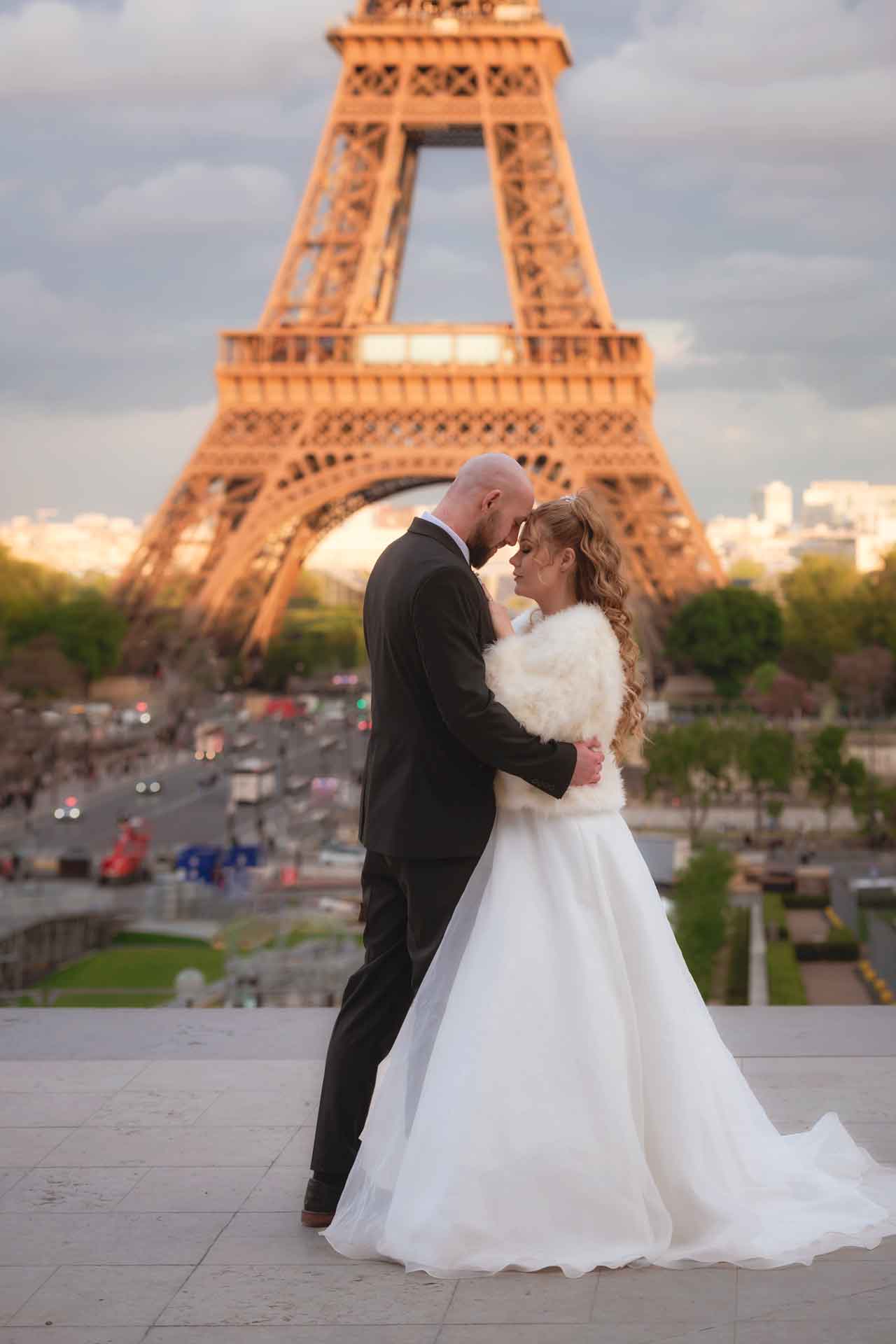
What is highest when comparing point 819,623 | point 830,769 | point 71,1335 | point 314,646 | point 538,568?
point 314,646

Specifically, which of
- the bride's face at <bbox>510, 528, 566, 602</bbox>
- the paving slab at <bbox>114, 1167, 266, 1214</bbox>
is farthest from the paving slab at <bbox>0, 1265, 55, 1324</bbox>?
the bride's face at <bbox>510, 528, 566, 602</bbox>

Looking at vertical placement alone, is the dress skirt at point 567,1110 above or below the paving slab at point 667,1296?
above

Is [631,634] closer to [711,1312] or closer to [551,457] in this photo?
[711,1312]

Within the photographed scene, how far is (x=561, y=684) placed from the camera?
3.94 metres

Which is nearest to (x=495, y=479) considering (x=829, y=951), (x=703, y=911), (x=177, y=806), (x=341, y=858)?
(x=703, y=911)

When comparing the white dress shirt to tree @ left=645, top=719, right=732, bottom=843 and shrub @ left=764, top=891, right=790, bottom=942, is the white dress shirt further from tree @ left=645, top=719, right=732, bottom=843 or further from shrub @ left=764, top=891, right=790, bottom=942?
tree @ left=645, top=719, right=732, bottom=843

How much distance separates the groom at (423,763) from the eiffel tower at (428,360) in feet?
116

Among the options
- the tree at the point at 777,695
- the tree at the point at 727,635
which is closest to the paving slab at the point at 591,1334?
the tree at the point at 727,635

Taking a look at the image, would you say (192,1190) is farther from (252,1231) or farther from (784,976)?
(784,976)

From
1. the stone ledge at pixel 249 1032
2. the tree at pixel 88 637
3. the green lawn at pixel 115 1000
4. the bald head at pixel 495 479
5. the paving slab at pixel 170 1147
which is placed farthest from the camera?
the tree at pixel 88 637

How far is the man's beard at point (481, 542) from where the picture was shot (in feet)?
13.2

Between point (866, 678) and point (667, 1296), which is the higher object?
point (866, 678)

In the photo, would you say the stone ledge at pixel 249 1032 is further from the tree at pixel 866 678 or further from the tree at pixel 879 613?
the tree at pixel 879 613

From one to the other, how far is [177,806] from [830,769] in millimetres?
13287
